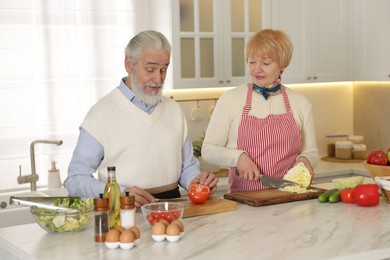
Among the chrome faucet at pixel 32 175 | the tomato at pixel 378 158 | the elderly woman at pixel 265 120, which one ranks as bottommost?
the chrome faucet at pixel 32 175

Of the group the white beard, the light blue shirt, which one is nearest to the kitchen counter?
the light blue shirt

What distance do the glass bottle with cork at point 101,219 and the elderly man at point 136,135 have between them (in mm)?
461

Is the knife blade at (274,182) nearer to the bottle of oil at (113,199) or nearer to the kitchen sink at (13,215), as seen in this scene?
the bottle of oil at (113,199)

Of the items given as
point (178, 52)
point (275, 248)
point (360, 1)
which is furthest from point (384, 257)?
point (360, 1)

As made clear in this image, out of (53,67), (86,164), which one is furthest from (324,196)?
(53,67)

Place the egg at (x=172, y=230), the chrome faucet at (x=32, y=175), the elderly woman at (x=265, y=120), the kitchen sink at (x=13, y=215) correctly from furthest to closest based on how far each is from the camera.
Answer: the chrome faucet at (x=32, y=175)
the kitchen sink at (x=13, y=215)
the elderly woman at (x=265, y=120)
the egg at (x=172, y=230)

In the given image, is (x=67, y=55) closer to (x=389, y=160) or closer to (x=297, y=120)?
(x=297, y=120)

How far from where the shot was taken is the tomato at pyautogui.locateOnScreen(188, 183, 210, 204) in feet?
9.93

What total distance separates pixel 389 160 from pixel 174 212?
50.2 inches

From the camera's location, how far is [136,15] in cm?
496

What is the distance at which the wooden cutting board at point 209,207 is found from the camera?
2.96m

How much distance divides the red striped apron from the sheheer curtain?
1.53 meters

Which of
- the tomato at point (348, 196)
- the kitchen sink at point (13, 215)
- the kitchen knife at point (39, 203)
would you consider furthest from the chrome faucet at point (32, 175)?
the tomato at point (348, 196)

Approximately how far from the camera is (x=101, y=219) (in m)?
2.54
